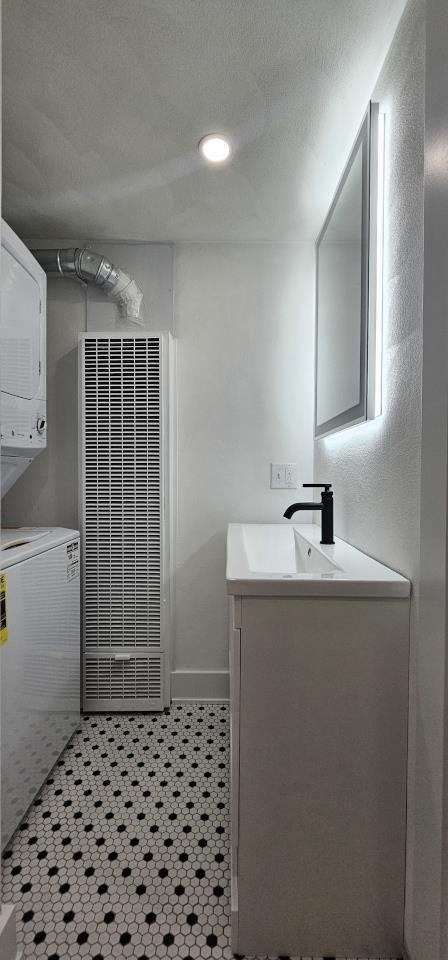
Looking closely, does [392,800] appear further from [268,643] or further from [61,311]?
[61,311]

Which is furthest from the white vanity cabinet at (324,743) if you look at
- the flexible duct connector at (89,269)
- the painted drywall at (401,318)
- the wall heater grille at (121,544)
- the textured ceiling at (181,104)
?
the flexible duct connector at (89,269)

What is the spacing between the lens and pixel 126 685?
205cm

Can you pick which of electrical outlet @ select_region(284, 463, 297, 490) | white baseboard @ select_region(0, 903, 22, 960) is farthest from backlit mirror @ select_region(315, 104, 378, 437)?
white baseboard @ select_region(0, 903, 22, 960)

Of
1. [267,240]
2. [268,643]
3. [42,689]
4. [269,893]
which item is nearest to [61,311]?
[267,240]

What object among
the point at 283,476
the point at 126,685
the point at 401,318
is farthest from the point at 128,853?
the point at 401,318

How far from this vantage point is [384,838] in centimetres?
100

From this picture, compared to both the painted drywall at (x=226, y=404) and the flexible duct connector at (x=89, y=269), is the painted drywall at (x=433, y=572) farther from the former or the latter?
the flexible duct connector at (x=89, y=269)

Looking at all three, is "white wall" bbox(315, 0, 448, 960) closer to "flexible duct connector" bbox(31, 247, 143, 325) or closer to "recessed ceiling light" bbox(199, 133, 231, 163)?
"recessed ceiling light" bbox(199, 133, 231, 163)

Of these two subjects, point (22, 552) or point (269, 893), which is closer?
point (269, 893)

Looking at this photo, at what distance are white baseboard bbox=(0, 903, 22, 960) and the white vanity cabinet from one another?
1.69 ft

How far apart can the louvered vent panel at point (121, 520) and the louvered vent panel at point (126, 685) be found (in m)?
0.10

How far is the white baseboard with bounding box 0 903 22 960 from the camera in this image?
950 mm

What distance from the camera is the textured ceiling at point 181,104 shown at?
1109 millimetres

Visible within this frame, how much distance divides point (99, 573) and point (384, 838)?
1451 millimetres
